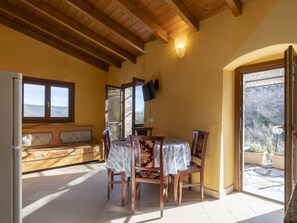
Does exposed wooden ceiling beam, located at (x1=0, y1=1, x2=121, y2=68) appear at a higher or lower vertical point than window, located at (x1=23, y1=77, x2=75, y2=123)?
higher

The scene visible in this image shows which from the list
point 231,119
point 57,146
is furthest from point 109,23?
point 57,146

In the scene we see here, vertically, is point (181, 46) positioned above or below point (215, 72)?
above

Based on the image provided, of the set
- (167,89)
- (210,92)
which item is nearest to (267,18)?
(210,92)

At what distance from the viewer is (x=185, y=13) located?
10.4 feet

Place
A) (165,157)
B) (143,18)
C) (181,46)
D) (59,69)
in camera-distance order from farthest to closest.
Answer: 1. (59,69)
2. (181,46)
3. (143,18)
4. (165,157)

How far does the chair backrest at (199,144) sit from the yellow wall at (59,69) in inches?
144

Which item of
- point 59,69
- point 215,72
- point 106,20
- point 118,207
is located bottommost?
point 118,207

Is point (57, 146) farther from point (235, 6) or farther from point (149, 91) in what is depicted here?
point (235, 6)

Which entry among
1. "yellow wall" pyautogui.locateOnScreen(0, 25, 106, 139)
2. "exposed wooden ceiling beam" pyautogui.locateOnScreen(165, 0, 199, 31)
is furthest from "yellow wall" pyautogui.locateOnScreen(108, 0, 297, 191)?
"yellow wall" pyautogui.locateOnScreen(0, 25, 106, 139)

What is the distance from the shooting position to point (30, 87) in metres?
5.03

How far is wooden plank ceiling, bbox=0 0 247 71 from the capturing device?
3.24m

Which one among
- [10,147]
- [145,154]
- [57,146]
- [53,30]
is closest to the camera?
[10,147]

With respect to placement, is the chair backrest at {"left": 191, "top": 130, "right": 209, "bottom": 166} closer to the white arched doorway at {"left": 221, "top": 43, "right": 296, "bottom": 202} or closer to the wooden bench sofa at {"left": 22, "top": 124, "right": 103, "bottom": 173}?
the white arched doorway at {"left": 221, "top": 43, "right": 296, "bottom": 202}

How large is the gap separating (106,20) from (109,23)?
0.08 meters
